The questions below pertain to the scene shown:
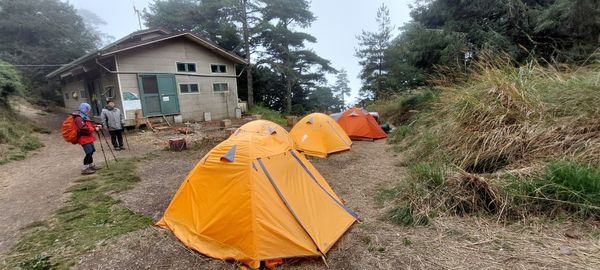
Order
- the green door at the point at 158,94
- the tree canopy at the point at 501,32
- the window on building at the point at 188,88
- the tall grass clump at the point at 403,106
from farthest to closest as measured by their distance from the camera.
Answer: the window on building at the point at 188,88 < the green door at the point at 158,94 < the tall grass clump at the point at 403,106 < the tree canopy at the point at 501,32

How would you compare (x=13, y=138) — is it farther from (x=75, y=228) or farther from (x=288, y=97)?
(x=288, y=97)

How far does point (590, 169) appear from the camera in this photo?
2.73 metres

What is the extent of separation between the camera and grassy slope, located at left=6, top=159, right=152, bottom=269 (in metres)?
2.82

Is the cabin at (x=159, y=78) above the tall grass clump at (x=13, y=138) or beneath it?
above

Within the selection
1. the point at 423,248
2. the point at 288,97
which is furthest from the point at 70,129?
the point at 288,97

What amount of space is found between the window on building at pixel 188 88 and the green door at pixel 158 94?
35cm

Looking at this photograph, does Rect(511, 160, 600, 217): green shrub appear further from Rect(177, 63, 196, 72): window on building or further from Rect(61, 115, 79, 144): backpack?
Rect(177, 63, 196, 72): window on building

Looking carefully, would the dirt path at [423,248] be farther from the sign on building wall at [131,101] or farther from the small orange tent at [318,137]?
the sign on building wall at [131,101]

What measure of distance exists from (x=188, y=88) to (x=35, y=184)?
8228 mm

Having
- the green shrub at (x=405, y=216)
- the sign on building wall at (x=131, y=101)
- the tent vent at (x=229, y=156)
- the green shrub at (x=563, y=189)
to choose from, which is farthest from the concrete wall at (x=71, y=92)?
the green shrub at (x=563, y=189)

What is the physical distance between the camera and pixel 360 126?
29.6ft

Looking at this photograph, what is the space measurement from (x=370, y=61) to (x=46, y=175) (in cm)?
2011

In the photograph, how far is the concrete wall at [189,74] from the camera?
10836 mm

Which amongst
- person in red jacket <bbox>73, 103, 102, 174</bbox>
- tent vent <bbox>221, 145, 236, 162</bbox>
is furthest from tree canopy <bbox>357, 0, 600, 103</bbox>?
person in red jacket <bbox>73, 103, 102, 174</bbox>
